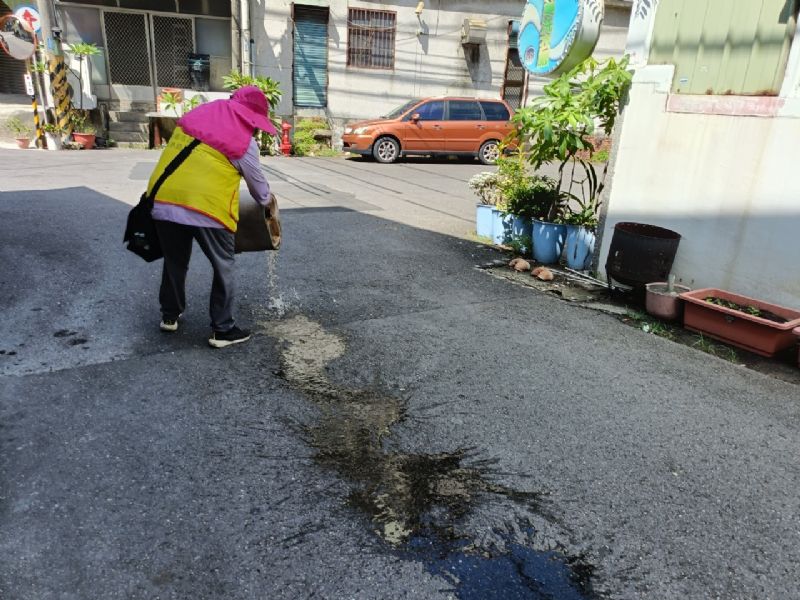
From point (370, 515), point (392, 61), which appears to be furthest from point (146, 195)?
point (392, 61)

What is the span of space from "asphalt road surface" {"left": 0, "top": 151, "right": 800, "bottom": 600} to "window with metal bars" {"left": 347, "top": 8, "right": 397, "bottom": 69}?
13.8m

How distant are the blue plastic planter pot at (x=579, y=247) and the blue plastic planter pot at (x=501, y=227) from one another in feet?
2.96

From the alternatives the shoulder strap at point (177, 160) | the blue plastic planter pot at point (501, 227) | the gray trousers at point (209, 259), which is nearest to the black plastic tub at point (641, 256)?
the blue plastic planter pot at point (501, 227)

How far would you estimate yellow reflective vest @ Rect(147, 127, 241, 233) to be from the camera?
3680 mm

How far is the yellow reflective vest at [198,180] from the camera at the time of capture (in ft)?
12.1

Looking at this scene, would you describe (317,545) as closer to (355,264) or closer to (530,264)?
(355,264)

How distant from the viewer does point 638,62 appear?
5984mm

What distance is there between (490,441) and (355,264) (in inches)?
139

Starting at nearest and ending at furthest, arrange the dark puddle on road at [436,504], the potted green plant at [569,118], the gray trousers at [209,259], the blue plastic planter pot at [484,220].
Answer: the dark puddle on road at [436,504] → the gray trousers at [209,259] → the potted green plant at [569,118] → the blue plastic planter pot at [484,220]

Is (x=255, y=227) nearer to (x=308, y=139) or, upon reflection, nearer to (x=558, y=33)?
(x=558, y=33)

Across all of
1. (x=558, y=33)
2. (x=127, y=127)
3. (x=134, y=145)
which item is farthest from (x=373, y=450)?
(x=127, y=127)

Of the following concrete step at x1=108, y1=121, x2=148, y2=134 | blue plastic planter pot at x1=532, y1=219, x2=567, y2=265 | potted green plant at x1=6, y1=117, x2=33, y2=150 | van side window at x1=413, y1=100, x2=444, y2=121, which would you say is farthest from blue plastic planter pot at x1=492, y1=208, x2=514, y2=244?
potted green plant at x1=6, y1=117, x2=33, y2=150

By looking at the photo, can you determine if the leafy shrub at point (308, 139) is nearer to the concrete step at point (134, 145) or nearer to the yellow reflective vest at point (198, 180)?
the concrete step at point (134, 145)

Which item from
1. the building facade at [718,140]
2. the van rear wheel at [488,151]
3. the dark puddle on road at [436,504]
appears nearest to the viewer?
the dark puddle on road at [436,504]
